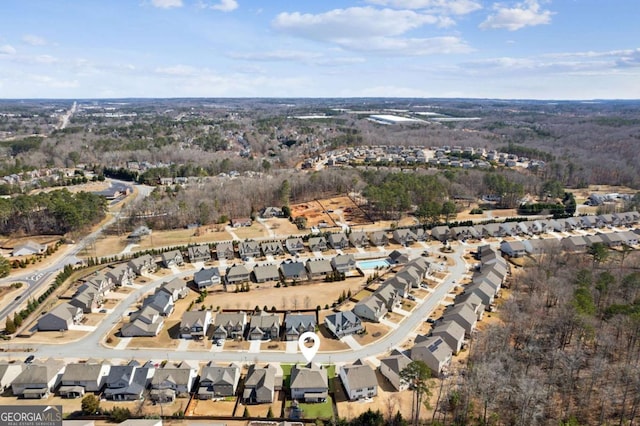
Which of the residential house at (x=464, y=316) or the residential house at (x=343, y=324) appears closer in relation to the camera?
the residential house at (x=464, y=316)

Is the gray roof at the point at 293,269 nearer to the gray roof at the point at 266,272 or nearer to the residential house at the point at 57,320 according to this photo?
the gray roof at the point at 266,272

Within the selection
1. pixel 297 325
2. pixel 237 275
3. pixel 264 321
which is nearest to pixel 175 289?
pixel 237 275

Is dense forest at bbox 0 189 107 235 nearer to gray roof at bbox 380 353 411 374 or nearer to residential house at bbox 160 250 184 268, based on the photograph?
residential house at bbox 160 250 184 268

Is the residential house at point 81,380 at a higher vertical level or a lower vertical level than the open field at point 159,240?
lower

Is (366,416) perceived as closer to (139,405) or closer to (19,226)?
(139,405)

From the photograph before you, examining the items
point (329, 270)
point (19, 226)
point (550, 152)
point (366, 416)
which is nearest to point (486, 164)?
point (550, 152)

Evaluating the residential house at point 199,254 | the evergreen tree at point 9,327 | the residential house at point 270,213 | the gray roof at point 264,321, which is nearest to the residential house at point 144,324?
the gray roof at point 264,321

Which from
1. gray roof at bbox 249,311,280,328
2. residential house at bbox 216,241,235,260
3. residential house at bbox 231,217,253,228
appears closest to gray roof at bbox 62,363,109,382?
gray roof at bbox 249,311,280,328
